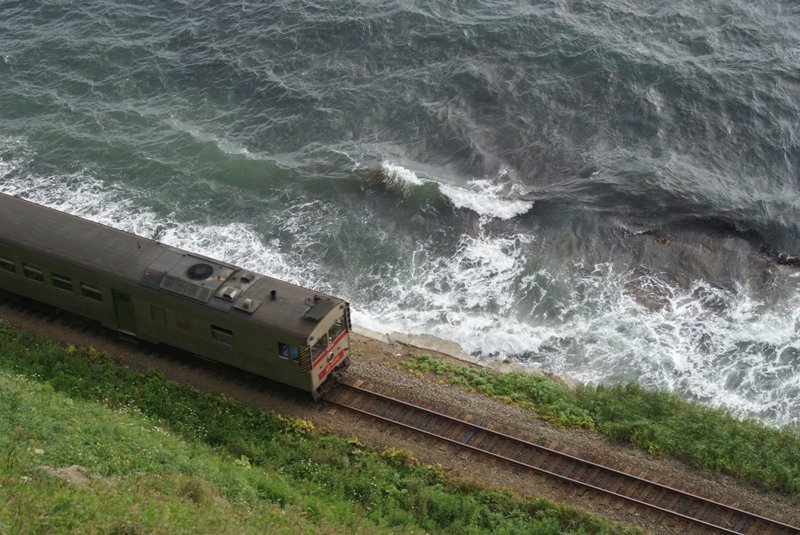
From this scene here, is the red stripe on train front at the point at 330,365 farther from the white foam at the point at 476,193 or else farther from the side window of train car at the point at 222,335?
the white foam at the point at 476,193

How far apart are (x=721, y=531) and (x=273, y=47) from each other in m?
39.9

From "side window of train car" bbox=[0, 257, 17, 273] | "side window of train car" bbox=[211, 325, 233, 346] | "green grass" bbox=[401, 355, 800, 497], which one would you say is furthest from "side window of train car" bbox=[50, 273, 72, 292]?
"green grass" bbox=[401, 355, 800, 497]

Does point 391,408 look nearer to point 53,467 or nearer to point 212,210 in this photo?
point 53,467

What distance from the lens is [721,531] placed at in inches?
1018

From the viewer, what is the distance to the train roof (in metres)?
28.5

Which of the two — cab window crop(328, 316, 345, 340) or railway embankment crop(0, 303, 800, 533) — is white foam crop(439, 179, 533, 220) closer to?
railway embankment crop(0, 303, 800, 533)

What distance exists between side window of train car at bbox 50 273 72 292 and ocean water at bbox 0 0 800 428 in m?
9.93

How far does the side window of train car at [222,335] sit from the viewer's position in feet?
95.8

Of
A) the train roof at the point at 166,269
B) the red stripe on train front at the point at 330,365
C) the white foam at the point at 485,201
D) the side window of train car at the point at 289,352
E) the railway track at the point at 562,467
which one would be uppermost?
the train roof at the point at 166,269

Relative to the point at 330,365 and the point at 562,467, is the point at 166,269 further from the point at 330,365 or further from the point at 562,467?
the point at 562,467

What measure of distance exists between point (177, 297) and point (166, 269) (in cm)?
133

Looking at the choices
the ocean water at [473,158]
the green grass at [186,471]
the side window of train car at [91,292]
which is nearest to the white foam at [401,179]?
the ocean water at [473,158]

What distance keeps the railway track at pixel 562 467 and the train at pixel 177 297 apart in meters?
2.06

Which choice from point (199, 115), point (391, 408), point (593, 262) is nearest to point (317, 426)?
point (391, 408)
